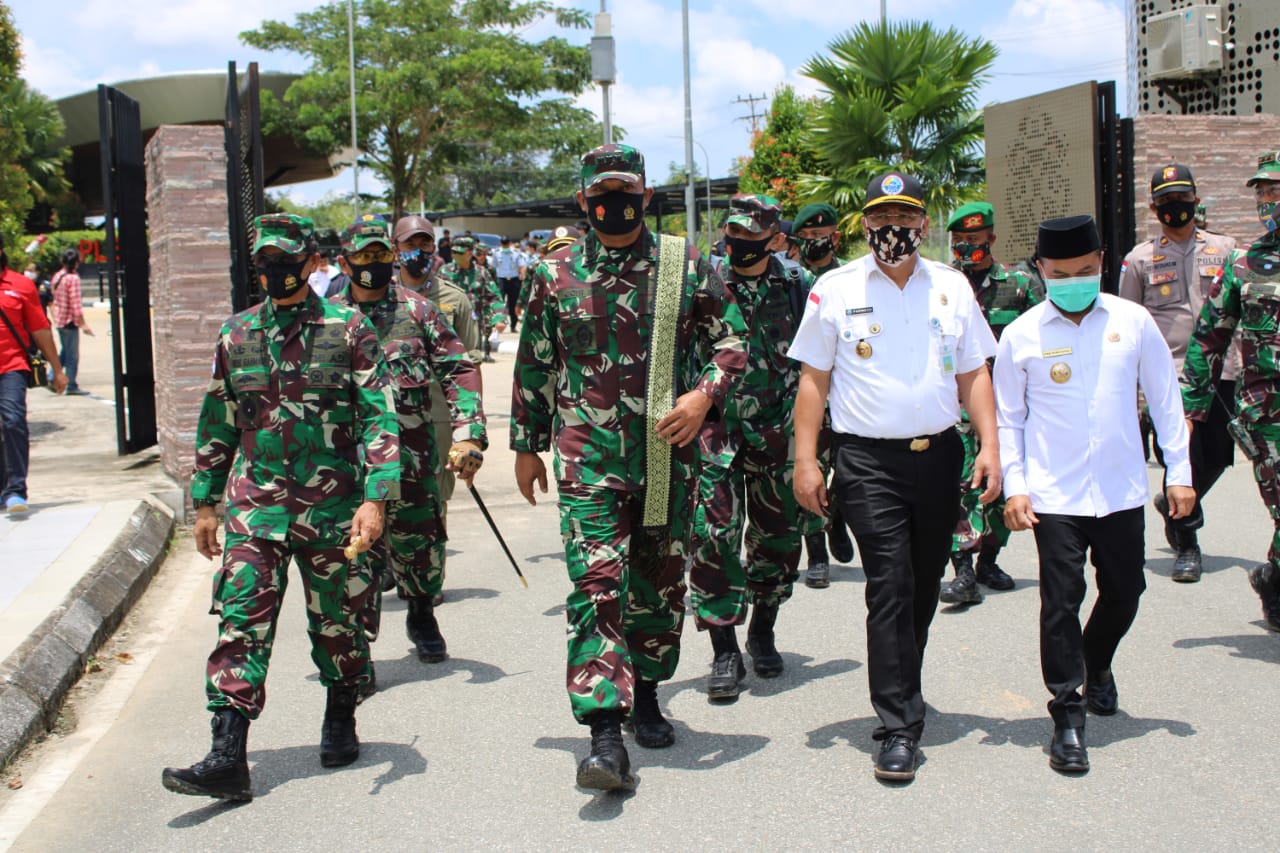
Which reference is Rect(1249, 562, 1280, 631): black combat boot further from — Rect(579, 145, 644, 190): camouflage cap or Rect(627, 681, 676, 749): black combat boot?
Rect(579, 145, 644, 190): camouflage cap

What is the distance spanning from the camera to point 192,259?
9.78 metres

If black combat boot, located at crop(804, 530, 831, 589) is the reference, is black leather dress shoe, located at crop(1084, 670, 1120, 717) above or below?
below

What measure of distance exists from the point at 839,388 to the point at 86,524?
5.90 meters

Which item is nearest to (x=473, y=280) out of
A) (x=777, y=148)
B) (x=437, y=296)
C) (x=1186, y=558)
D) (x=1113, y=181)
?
(x=1113, y=181)

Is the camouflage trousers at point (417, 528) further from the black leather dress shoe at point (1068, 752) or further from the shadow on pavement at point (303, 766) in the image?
the black leather dress shoe at point (1068, 752)

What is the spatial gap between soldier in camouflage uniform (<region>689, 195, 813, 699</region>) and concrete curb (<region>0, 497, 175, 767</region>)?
2.75 meters

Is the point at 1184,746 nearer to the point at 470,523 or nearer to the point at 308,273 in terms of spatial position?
the point at 308,273

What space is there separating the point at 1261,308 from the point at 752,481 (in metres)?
2.42

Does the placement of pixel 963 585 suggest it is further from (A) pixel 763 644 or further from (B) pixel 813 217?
(B) pixel 813 217

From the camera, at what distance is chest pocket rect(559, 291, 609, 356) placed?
15.4 ft

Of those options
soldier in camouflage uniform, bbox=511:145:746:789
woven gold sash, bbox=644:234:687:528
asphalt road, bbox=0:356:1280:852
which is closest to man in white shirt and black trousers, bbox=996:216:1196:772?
asphalt road, bbox=0:356:1280:852

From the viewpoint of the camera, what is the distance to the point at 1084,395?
15.5 ft

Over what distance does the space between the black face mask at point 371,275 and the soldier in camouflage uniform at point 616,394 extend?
177cm

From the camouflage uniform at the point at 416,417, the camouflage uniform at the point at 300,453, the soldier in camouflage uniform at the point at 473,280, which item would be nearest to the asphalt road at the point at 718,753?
the camouflage uniform at the point at 416,417
